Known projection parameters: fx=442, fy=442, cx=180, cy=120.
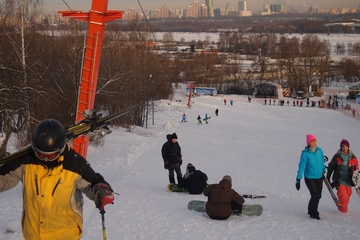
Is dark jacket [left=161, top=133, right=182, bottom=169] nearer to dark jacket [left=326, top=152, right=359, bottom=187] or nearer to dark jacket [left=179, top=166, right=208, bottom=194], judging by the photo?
dark jacket [left=179, top=166, right=208, bottom=194]

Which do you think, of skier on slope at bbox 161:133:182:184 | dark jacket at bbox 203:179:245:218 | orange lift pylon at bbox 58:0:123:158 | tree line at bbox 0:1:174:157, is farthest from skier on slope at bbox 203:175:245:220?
tree line at bbox 0:1:174:157

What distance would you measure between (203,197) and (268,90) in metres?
65.8

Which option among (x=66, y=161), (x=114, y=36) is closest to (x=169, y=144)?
(x=66, y=161)

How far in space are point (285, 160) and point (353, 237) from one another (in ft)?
35.0

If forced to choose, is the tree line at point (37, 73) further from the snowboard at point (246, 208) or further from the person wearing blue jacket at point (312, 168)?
the person wearing blue jacket at point (312, 168)

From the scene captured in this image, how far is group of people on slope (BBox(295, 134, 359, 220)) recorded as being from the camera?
24.5ft

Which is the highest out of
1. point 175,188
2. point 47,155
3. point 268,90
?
point 268,90

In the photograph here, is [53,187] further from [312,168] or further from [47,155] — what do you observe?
[312,168]

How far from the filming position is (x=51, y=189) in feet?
10.7

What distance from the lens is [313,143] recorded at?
7.48m

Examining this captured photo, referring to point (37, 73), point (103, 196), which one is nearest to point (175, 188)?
point (103, 196)

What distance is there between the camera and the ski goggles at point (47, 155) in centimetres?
307

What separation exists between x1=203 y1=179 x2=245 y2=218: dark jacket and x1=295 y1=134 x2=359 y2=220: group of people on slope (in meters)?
1.20

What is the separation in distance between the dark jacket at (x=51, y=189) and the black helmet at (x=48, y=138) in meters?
0.18
